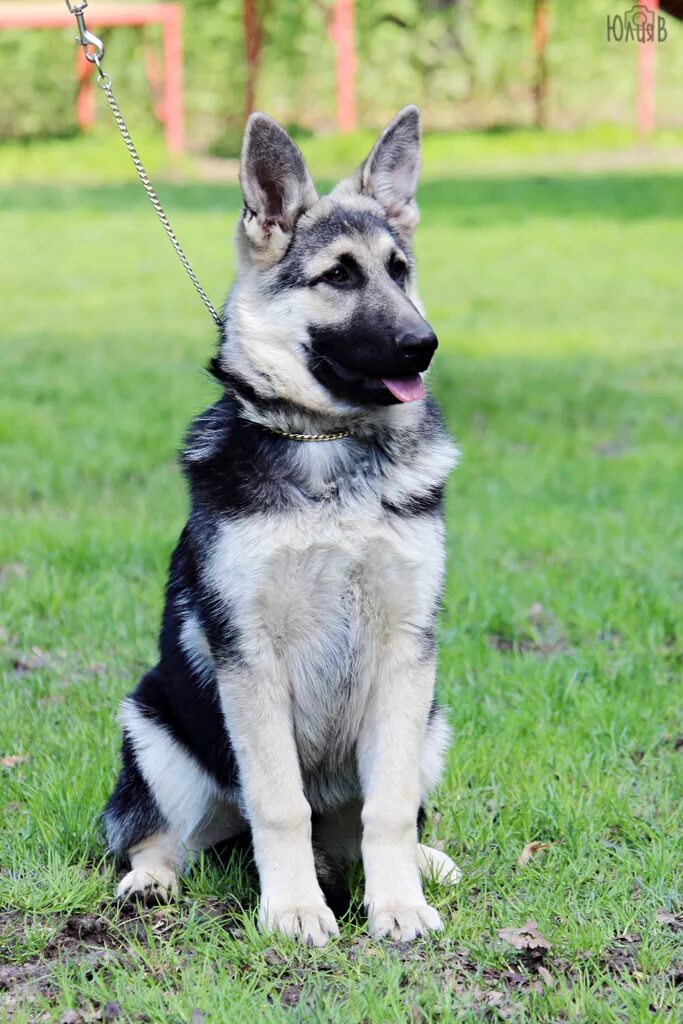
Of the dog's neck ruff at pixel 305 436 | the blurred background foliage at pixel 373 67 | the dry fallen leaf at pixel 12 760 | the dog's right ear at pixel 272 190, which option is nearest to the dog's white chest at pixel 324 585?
the dog's neck ruff at pixel 305 436

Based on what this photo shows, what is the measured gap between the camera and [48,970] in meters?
3.03

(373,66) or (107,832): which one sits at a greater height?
(373,66)

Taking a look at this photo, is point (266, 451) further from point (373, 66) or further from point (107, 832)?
point (373, 66)

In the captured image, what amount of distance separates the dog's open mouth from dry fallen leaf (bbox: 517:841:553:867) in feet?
4.21

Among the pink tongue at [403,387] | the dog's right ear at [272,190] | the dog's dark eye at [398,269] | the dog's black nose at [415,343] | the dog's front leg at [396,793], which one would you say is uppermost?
the dog's right ear at [272,190]

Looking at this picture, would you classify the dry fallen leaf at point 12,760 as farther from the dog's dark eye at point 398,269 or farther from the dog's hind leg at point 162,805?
the dog's dark eye at point 398,269

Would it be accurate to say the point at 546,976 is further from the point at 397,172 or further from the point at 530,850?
the point at 397,172

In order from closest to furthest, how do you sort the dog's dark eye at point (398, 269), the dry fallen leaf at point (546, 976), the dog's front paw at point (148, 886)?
the dry fallen leaf at point (546, 976)
the dog's front paw at point (148, 886)
the dog's dark eye at point (398, 269)

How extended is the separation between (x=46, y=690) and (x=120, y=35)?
2044cm

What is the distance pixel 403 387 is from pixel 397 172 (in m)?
0.76

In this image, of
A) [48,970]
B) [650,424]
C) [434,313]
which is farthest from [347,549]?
[434,313]

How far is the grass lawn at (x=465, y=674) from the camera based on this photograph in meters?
2.97

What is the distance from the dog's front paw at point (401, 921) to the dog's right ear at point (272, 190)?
66.8 inches

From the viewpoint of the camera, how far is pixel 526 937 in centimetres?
305
